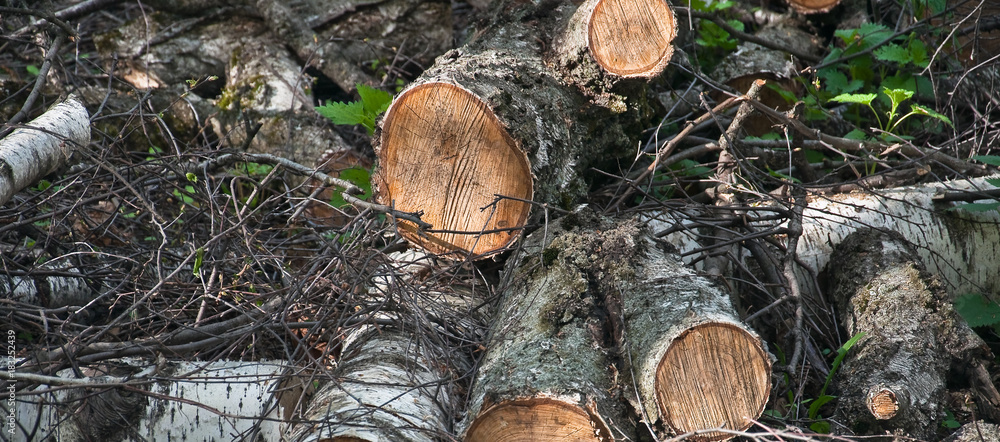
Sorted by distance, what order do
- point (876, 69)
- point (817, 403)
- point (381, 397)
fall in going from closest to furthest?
point (381, 397) → point (817, 403) → point (876, 69)

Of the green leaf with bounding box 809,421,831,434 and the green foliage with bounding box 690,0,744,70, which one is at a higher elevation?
the green foliage with bounding box 690,0,744,70

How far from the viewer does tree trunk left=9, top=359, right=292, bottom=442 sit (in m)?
2.08

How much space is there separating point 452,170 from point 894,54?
2652mm

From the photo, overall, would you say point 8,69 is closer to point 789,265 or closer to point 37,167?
point 37,167

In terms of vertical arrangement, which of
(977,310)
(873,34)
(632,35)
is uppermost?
(632,35)

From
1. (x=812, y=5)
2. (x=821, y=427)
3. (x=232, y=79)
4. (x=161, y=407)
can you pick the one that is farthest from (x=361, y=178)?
(x=812, y=5)

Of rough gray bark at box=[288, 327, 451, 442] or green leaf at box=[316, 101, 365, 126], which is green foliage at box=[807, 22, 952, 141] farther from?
rough gray bark at box=[288, 327, 451, 442]

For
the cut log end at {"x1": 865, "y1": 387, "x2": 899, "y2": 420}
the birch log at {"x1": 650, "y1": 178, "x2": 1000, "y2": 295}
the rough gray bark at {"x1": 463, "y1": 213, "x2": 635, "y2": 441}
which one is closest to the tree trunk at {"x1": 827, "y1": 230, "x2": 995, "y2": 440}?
the cut log end at {"x1": 865, "y1": 387, "x2": 899, "y2": 420}

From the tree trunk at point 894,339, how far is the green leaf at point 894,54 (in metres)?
1.41

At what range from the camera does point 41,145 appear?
2402mm

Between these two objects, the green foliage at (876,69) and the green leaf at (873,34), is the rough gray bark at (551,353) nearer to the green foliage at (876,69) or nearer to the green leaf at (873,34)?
the green foliage at (876,69)

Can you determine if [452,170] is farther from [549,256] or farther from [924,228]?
[924,228]

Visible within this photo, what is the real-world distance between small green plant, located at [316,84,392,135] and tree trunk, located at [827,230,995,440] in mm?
2024

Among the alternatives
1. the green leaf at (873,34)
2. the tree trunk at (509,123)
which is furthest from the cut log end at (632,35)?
the green leaf at (873,34)
